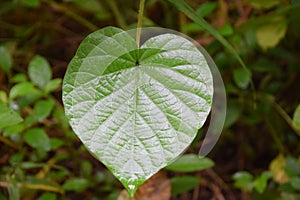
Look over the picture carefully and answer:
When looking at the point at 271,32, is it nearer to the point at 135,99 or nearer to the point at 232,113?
the point at 232,113

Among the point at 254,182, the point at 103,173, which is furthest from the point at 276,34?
the point at 103,173

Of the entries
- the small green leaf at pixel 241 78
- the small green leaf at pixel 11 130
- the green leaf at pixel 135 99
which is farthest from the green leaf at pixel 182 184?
the green leaf at pixel 135 99

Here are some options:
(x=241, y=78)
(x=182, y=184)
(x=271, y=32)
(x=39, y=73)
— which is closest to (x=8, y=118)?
(x=39, y=73)

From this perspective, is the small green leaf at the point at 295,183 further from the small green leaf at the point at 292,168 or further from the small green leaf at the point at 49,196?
the small green leaf at the point at 49,196

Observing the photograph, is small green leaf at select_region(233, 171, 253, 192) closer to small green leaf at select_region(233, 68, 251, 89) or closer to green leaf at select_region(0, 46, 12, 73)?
small green leaf at select_region(233, 68, 251, 89)

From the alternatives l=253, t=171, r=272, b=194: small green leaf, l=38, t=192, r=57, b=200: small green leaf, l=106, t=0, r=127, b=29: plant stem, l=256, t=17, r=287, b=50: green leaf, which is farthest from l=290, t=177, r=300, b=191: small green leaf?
l=106, t=0, r=127, b=29: plant stem

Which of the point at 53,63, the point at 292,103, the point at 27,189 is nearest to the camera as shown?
the point at 27,189

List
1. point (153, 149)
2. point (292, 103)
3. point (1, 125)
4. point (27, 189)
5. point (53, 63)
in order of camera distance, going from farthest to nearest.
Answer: point (53, 63) → point (292, 103) → point (27, 189) → point (1, 125) → point (153, 149)

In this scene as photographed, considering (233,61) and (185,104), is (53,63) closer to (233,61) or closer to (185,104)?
(233,61)
